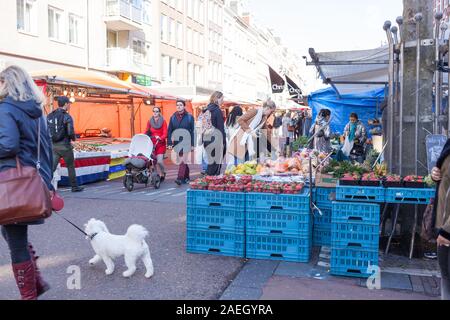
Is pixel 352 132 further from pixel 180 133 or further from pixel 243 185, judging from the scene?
pixel 243 185

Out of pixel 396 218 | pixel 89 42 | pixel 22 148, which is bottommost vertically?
pixel 396 218

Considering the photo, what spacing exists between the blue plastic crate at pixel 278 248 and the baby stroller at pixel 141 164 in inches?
227

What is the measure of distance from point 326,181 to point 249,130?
312 centimetres

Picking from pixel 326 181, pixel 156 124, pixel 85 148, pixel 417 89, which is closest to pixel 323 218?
pixel 326 181

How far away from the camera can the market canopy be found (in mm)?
7373

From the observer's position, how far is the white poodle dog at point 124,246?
15.4ft

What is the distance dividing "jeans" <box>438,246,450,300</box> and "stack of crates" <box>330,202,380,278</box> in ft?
4.21

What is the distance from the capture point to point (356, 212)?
4875 mm

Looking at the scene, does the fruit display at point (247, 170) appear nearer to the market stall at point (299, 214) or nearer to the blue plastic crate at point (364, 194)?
the market stall at point (299, 214)

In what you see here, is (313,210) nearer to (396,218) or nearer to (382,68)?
(396,218)

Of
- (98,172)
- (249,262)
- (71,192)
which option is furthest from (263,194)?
(98,172)

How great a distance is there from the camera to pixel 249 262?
5.36 meters

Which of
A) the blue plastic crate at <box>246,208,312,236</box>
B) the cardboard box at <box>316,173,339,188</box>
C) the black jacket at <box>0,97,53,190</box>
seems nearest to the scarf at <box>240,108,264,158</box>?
the cardboard box at <box>316,173,339,188</box>
